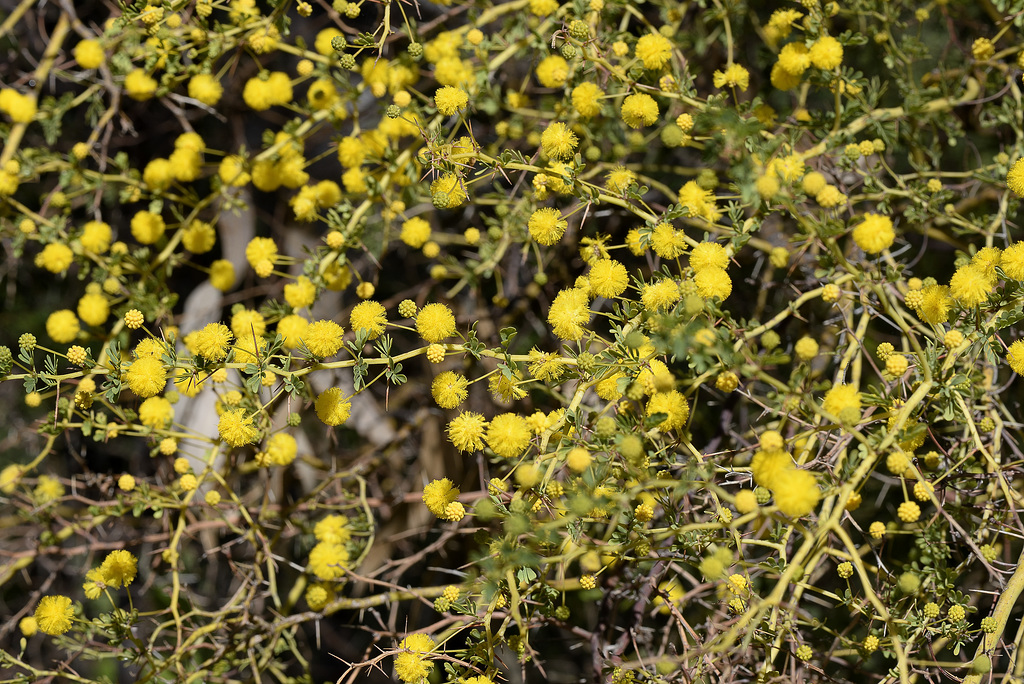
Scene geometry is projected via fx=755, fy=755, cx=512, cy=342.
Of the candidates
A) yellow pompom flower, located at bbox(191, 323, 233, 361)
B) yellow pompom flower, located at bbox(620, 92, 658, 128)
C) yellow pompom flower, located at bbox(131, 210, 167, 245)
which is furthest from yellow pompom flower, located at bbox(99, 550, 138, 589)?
yellow pompom flower, located at bbox(620, 92, 658, 128)

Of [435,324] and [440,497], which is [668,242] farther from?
[440,497]

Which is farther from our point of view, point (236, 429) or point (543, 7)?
point (543, 7)

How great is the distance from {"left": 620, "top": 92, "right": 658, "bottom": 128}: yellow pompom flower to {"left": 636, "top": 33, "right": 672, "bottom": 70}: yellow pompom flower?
0.08 m

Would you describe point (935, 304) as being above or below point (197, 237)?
above

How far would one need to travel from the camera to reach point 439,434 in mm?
2633

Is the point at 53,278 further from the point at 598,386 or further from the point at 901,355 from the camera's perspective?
the point at 901,355

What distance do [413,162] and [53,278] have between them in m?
2.32

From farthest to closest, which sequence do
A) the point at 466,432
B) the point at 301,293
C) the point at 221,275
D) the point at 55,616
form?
the point at 221,275
the point at 301,293
the point at 55,616
the point at 466,432

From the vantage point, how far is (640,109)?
5.65ft

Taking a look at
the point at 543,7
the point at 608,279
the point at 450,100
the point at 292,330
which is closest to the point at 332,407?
the point at 292,330

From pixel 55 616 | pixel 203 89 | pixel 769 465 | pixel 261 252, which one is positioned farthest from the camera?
pixel 203 89

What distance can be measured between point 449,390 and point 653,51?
915 millimetres

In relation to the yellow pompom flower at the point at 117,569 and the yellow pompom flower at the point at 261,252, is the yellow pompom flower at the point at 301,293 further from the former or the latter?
the yellow pompom flower at the point at 117,569

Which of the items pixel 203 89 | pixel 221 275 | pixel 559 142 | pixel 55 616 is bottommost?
pixel 55 616
